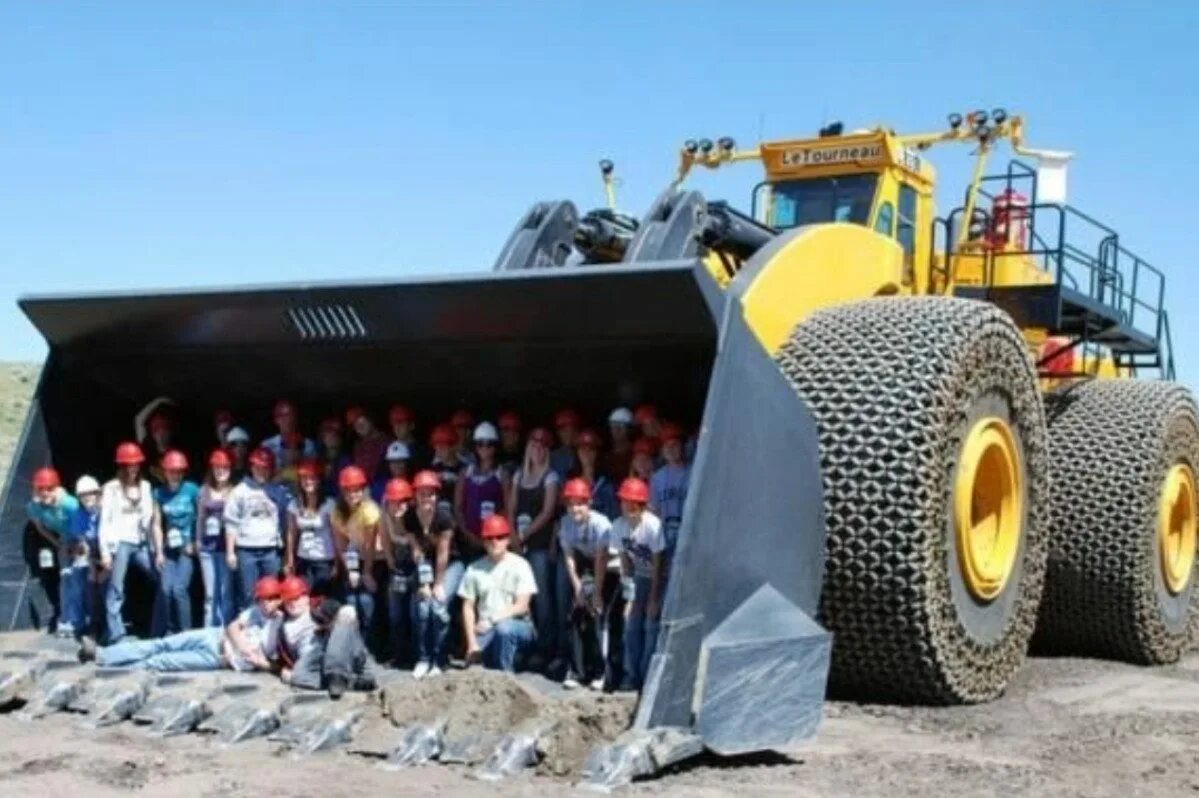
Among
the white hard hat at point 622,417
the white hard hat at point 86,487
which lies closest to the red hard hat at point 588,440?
the white hard hat at point 622,417

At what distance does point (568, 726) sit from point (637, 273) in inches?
79.2

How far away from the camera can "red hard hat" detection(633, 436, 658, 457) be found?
7.82 m

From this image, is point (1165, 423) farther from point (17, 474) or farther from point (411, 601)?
point (17, 474)

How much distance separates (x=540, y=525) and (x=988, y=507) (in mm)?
2293

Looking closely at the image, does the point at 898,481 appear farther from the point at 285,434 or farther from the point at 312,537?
the point at 285,434

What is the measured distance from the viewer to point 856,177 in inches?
406

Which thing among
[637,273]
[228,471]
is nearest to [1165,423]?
[637,273]

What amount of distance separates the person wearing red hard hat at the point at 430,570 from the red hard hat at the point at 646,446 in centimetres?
107

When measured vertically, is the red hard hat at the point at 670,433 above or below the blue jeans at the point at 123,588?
above

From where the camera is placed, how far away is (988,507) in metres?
8.10

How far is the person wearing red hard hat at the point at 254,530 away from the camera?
344 inches

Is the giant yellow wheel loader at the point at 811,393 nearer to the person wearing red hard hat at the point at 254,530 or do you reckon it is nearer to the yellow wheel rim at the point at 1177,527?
the yellow wheel rim at the point at 1177,527

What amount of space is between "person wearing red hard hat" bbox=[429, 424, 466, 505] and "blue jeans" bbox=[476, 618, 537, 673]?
1054 mm

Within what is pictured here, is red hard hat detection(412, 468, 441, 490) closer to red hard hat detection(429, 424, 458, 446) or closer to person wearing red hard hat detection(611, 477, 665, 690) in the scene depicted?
red hard hat detection(429, 424, 458, 446)
